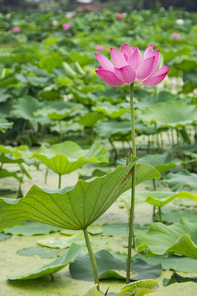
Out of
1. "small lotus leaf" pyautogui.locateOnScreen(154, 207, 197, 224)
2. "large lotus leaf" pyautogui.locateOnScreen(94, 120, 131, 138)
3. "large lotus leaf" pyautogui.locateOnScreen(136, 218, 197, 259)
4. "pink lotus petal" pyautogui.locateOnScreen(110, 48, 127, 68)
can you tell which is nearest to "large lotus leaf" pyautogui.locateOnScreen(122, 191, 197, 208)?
"large lotus leaf" pyautogui.locateOnScreen(136, 218, 197, 259)

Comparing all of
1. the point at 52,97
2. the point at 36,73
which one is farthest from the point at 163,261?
the point at 36,73

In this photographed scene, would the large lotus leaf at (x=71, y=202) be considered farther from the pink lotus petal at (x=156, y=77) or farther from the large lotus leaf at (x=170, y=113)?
the large lotus leaf at (x=170, y=113)

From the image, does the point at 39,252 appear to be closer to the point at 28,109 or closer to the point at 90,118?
the point at 90,118

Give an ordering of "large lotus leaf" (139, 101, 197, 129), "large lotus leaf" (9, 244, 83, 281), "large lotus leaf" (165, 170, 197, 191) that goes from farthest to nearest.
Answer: "large lotus leaf" (139, 101, 197, 129) < "large lotus leaf" (165, 170, 197, 191) < "large lotus leaf" (9, 244, 83, 281)

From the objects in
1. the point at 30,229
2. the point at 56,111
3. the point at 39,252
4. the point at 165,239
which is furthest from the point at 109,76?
the point at 56,111

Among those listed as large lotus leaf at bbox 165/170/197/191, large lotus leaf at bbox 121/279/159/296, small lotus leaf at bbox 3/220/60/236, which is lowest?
small lotus leaf at bbox 3/220/60/236

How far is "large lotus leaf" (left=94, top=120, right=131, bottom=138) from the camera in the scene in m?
2.65

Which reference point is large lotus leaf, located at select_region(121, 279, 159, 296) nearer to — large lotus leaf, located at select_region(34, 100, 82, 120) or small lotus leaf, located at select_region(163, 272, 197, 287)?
small lotus leaf, located at select_region(163, 272, 197, 287)

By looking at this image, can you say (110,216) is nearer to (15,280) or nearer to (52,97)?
(15,280)

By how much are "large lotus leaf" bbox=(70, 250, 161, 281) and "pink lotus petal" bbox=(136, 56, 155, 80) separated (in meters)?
0.59

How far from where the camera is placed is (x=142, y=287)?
100cm

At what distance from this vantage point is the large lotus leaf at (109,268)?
1.46 metres

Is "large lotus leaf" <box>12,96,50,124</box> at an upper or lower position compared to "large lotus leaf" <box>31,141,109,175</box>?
lower

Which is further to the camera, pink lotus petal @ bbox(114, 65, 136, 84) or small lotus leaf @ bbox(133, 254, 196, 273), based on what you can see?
small lotus leaf @ bbox(133, 254, 196, 273)
